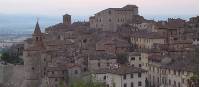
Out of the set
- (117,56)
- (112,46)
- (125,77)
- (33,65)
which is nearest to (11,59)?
(33,65)

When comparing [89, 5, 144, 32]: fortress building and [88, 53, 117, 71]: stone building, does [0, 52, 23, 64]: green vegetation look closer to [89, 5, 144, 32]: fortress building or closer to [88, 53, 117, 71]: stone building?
[89, 5, 144, 32]: fortress building

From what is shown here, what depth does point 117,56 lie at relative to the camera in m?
46.9

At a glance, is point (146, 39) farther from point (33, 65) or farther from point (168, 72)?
point (168, 72)

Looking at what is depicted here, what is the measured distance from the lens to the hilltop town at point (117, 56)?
3862 cm

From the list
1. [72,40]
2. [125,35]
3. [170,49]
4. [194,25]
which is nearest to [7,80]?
[72,40]

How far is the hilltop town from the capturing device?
3862cm

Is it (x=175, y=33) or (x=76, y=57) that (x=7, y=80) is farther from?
(x=175, y=33)

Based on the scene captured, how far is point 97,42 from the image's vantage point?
5209 centimetres

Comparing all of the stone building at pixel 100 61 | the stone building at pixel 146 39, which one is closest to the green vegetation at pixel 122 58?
the stone building at pixel 100 61

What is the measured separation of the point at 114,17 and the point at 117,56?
17095mm

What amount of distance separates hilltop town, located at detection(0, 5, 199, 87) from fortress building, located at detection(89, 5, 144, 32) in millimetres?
260

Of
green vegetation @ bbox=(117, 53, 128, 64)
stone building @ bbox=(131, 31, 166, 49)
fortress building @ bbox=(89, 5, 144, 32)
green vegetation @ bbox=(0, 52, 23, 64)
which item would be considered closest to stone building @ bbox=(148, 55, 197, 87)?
green vegetation @ bbox=(117, 53, 128, 64)

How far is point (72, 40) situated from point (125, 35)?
5.46m

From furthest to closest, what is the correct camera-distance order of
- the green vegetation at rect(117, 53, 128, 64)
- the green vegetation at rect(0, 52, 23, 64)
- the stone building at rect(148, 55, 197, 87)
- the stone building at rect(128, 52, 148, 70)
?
the green vegetation at rect(0, 52, 23, 64) → the green vegetation at rect(117, 53, 128, 64) → the stone building at rect(128, 52, 148, 70) → the stone building at rect(148, 55, 197, 87)
